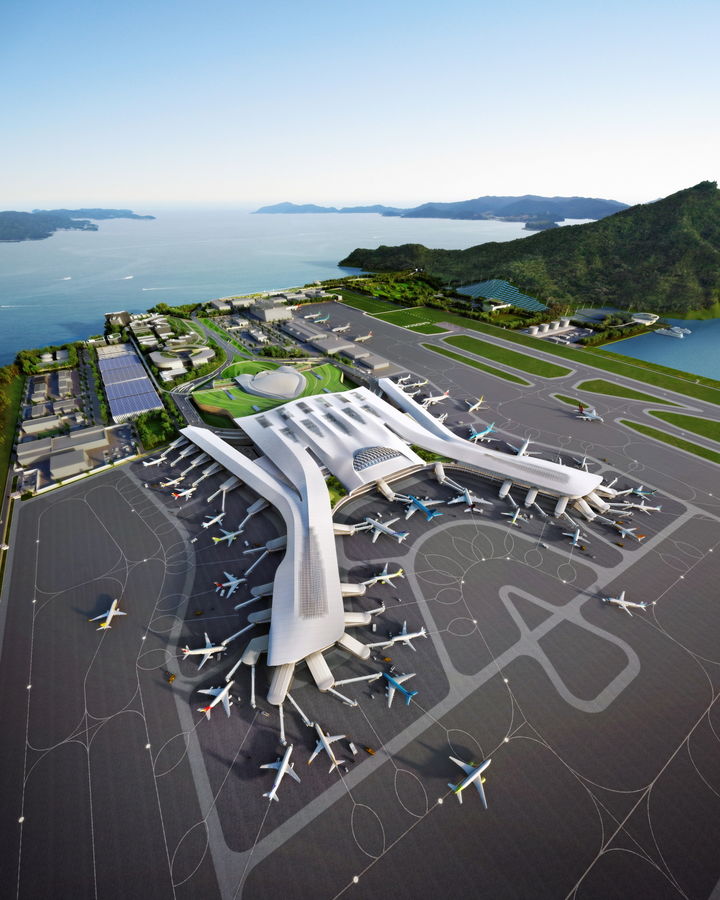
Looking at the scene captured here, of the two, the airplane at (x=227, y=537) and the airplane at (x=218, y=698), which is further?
the airplane at (x=227, y=537)

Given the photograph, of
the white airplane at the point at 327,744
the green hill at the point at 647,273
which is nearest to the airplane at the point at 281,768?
the white airplane at the point at 327,744

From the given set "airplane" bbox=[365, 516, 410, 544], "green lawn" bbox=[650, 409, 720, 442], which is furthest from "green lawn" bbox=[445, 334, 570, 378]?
"airplane" bbox=[365, 516, 410, 544]

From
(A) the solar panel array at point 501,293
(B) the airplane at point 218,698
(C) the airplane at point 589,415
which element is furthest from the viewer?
(A) the solar panel array at point 501,293

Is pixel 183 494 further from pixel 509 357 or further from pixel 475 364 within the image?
pixel 509 357

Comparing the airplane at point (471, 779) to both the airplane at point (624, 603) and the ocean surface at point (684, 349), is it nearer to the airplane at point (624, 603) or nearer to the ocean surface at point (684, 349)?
the airplane at point (624, 603)

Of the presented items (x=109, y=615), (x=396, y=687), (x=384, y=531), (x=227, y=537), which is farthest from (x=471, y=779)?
Result: (x=109, y=615)

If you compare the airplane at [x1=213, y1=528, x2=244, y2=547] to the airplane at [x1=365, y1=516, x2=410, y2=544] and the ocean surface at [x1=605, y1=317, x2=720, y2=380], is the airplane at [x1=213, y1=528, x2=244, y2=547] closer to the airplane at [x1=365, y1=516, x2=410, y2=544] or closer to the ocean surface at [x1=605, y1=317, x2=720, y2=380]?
the airplane at [x1=365, y1=516, x2=410, y2=544]
